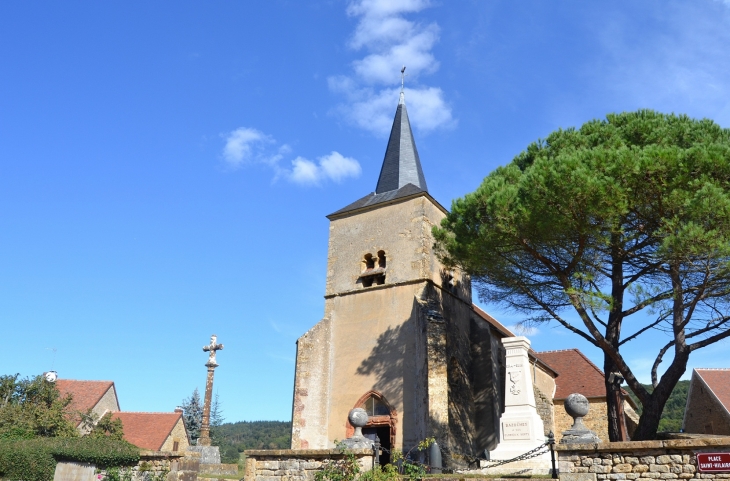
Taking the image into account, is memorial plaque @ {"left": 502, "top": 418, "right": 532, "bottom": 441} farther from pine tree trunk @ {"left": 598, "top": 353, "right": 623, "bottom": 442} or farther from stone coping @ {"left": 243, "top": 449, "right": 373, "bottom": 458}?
stone coping @ {"left": 243, "top": 449, "right": 373, "bottom": 458}

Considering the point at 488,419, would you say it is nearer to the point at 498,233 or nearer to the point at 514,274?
the point at 514,274

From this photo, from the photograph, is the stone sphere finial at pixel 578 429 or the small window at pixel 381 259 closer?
the stone sphere finial at pixel 578 429

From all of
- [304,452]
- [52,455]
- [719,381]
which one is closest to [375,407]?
[304,452]

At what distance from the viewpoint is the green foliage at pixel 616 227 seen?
1094 cm

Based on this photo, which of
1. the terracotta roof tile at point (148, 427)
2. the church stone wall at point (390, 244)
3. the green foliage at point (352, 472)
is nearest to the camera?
the green foliage at point (352, 472)

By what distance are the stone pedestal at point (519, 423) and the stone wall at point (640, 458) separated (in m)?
3.96

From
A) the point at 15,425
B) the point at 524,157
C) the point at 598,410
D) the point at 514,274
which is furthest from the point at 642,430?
the point at 15,425

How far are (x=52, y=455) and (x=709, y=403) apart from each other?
2526 centimetres

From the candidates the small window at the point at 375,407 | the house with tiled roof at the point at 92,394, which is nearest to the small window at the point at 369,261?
the small window at the point at 375,407

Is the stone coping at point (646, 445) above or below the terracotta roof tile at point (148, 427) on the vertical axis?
above

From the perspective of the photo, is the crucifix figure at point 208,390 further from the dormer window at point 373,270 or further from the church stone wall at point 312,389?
the dormer window at point 373,270

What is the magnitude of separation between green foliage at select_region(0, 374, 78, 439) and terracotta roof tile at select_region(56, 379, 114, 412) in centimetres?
758

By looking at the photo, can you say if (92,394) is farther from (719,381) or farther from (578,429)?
(719,381)

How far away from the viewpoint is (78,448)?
475 inches
